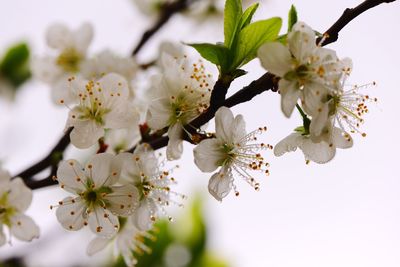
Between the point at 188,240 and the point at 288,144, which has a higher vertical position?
the point at 288,144

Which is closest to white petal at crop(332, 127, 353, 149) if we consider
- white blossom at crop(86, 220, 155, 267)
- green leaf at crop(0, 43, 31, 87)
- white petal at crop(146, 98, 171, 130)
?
white petal at crop(146, 98, 171, 130)

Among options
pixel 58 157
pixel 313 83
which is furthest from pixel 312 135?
pixel 58 157

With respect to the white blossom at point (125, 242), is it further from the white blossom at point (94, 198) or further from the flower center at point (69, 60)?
the flower center at point (69, 60)

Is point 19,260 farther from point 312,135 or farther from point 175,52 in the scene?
point 312,135

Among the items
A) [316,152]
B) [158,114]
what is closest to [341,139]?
[316,152]

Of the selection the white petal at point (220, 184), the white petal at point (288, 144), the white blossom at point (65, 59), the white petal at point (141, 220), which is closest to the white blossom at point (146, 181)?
the white petal at point (141, 220)

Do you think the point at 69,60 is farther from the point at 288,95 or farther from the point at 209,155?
the point at 288,95

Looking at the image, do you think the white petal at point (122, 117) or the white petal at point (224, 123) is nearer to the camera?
the white petal at point (224, 123)

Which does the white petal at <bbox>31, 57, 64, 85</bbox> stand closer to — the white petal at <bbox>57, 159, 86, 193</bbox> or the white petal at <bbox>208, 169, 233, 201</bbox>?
the white petal at <bbox>57, 159, 86, 193</bbox>
